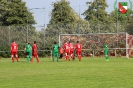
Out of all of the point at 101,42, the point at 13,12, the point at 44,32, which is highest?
the point at 13,12

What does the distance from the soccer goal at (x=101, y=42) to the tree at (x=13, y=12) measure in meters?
17.0

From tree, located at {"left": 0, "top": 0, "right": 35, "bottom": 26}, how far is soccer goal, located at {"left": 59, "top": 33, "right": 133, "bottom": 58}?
55.8 ft

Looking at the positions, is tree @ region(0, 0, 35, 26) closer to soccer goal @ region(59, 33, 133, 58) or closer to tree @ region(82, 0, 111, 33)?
tree @ region(82, 0, 111, 33)

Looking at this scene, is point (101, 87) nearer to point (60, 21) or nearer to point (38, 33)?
point (38, 33)

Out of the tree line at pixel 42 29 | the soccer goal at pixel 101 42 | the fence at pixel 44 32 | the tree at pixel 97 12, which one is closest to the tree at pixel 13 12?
the tree line at pixel 42 29

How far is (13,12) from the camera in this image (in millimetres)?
71188

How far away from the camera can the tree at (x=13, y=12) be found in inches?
2771

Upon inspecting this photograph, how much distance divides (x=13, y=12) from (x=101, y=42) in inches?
868

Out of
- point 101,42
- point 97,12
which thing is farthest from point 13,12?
point 101,42

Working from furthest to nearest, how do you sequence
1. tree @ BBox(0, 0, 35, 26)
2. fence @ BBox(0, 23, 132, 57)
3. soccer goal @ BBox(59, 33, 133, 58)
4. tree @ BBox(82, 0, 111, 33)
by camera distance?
tree @ BBox(82, 0, 111, 33) < tree @ BBox(0, 0, 35, 26) < fence @ BBox(0, 23, 132, 57) < soccer goal @ BBox(59, 33, 133, 58)

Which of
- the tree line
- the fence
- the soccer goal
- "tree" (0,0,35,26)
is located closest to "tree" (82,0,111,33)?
the tree line

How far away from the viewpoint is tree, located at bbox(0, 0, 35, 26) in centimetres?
7038

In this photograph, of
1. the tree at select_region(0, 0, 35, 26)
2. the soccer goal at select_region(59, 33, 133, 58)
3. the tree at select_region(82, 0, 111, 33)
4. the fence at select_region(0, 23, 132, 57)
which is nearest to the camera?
the soccer goal at select_region(59, 33, 133, 58)

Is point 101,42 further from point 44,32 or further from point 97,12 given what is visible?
point 97,12
